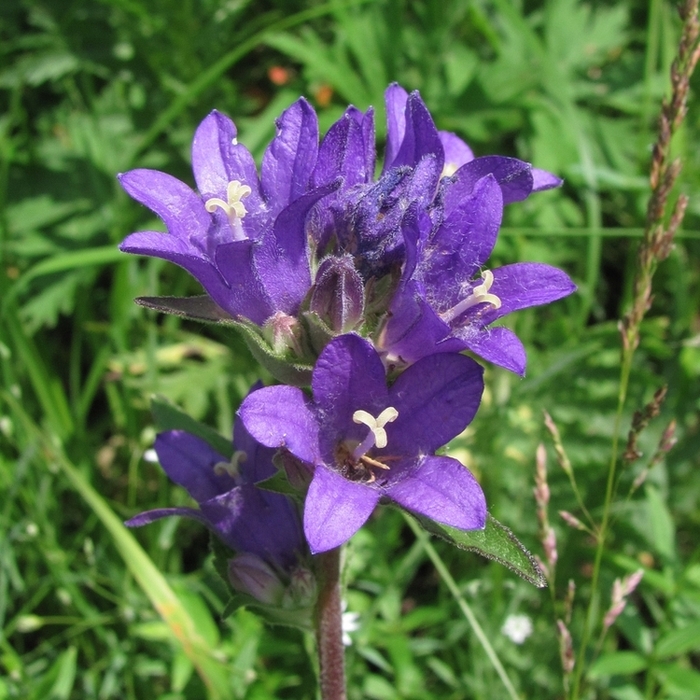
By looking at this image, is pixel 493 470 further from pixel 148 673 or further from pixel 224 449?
pixel 148 673

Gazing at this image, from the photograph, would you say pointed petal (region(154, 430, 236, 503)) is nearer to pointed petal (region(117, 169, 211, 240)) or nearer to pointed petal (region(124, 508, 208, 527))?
pointed petal (region(124, 508, 208, 527))

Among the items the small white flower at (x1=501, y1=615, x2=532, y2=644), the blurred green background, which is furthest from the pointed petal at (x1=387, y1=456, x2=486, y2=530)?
the small white flower at (x1=501, y1=615, x2=532, y2=644)

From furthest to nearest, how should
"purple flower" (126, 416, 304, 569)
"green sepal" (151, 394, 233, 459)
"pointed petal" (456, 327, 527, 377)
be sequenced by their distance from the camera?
"green sepal" (151, 394, 233, 459) < "purple flower" (126, 416, 304, 569) < "pointed petal" (456, 327, 527, 377)

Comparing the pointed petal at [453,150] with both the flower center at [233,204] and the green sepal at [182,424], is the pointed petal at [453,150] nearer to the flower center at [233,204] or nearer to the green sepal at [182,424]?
the flower center at [233,204]

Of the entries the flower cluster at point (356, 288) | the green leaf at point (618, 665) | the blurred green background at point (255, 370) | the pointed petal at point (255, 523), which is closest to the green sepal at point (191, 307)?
the flower cluster at point (356, 288)

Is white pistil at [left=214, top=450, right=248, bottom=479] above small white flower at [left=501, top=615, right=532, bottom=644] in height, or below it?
above

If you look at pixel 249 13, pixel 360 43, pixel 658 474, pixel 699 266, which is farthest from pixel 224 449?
pixel 249 13

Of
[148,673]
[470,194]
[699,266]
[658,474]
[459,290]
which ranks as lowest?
[148,673]
